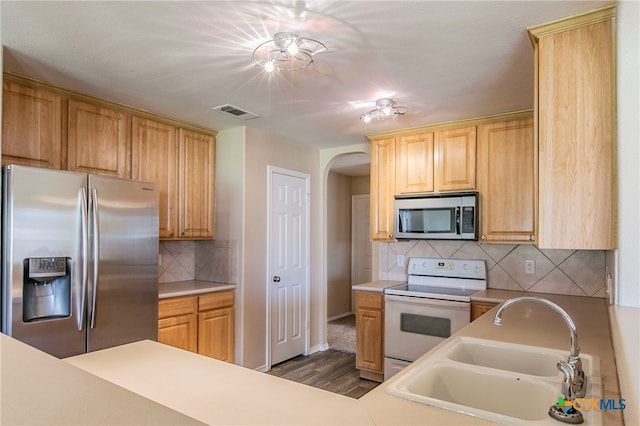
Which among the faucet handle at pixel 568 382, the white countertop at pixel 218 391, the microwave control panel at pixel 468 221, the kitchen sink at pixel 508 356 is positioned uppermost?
the microwave control panel at pixel 468 221

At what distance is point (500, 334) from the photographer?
72.2 inches

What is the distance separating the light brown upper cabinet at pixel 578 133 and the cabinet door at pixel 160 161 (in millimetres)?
2827

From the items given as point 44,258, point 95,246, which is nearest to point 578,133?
point 95,246

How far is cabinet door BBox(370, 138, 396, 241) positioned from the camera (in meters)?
3.88

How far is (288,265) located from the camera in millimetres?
4219

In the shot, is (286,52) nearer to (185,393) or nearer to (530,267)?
(185,393)

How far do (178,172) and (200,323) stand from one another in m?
1.33

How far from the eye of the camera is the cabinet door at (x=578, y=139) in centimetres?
171

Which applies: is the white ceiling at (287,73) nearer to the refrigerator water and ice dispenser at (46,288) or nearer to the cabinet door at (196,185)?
the cabinet door at (196,185)

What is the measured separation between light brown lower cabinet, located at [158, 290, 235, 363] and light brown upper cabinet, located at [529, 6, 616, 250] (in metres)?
2.61

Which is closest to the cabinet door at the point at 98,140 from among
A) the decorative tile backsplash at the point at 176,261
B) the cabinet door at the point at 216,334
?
the decorative tile backsplash at the point at 176,261

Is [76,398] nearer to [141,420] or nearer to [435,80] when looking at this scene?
[141,420]

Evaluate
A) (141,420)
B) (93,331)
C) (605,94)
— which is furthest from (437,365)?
(93,331)

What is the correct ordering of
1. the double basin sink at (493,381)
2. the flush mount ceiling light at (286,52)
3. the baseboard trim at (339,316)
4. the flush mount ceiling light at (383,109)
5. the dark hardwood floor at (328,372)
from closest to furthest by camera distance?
the double basin sink at (493,381) → the flush mount ceiling light at (286,52) → the flush mount ceiling light at (383,109) → the dark hardwood floor at (328,372) → the baseboard trim at (339,316)
